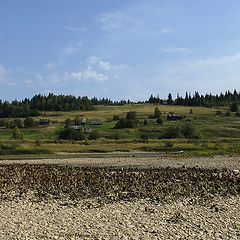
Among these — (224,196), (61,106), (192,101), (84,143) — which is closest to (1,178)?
(224,196)

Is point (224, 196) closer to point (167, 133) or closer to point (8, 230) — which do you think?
point (8, 230)

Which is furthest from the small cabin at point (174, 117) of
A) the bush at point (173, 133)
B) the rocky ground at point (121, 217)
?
the rocky ground at point (121, 217)

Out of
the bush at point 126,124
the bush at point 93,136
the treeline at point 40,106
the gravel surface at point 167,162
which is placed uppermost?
the treeline at point 40,106

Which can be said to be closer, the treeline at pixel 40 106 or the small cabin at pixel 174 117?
the small cabin at pixel 174 117

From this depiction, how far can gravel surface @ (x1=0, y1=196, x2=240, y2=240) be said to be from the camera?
14.0 metres

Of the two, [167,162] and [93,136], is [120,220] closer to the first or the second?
[167,162]

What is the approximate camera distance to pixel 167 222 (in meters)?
15.8

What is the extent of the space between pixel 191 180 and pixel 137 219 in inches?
430

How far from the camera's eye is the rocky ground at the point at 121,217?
14086 mm

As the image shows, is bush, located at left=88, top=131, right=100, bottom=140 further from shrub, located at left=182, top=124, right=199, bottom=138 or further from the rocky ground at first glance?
the rocky ground

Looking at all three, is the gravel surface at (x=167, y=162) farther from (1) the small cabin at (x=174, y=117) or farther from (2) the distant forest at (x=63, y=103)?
(2) the distant forest at (x=63, y=103)

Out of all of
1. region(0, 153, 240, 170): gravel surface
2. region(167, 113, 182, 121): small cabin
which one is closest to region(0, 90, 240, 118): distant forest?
region(167, 113, 182, 121): small cabin

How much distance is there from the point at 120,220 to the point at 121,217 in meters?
0.53

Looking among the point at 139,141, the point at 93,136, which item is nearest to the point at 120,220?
the point at 139,141
